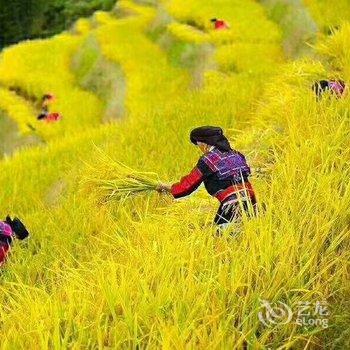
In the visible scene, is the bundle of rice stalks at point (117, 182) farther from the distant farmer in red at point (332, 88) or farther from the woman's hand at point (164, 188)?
the distant farmer in red at point (332, 88)

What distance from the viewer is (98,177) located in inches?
185

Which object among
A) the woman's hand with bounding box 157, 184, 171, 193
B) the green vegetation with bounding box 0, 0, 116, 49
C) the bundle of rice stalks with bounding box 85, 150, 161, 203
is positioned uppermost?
the woman's hand with bounding box 157, 184, 171, 193

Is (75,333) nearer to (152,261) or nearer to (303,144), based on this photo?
(152,261)

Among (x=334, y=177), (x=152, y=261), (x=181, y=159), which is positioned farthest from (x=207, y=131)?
(x=181, y=159)

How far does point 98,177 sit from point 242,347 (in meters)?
2.61

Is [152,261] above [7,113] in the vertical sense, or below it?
above

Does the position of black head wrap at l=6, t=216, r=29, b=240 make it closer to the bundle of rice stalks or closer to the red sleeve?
the bundle of rice stalks

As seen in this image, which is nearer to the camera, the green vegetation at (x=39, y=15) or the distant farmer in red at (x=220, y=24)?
the distant farmer in red at (x=220, y=24)

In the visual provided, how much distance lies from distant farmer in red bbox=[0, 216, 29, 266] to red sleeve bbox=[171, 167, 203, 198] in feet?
4.23

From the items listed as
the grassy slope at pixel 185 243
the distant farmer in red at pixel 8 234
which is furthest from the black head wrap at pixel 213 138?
the distant farmer in red at pixel 8 234

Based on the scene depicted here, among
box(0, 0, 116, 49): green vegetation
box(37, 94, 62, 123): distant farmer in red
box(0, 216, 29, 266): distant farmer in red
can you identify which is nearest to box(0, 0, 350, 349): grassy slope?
box(0, 216, 29, 266): distant farmer in red

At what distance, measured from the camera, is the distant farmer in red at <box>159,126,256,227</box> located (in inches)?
132

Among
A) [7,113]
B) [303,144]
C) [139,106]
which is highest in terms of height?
[303,144]

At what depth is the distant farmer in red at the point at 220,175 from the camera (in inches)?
132
